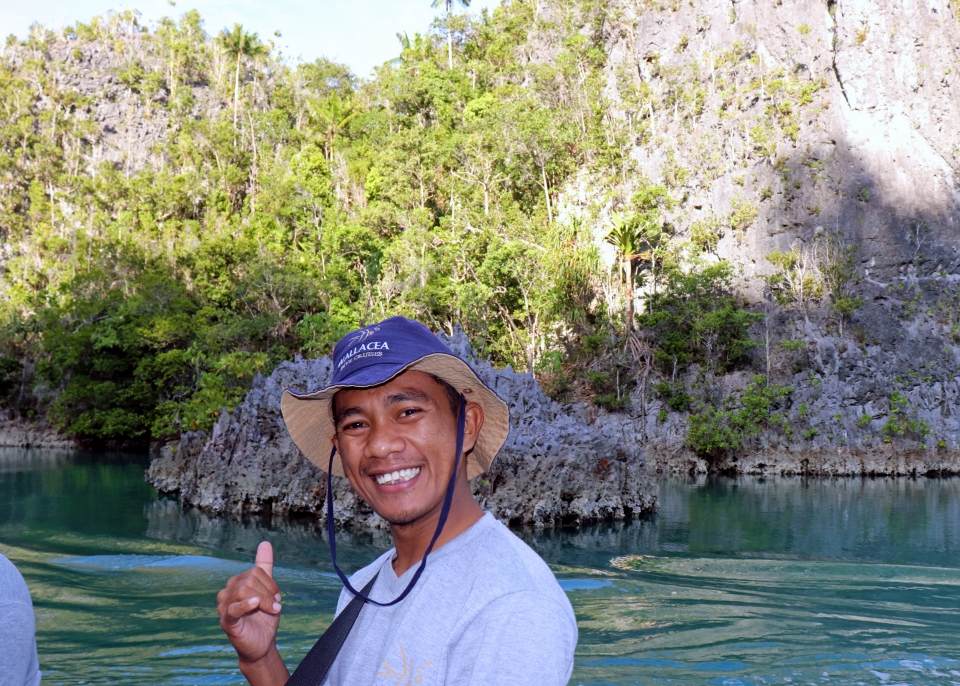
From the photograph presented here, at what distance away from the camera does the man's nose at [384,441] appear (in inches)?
64.2

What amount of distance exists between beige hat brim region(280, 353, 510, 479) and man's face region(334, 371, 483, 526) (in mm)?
44

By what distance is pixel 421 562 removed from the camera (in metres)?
1.49

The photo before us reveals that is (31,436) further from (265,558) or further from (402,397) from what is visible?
(402,397)

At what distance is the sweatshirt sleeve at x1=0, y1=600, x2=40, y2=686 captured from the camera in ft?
5.59

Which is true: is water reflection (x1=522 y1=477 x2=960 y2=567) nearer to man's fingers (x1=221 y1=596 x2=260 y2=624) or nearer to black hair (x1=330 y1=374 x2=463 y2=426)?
Result: black hair (x1=330 y1=374 x2=463 y2=426)

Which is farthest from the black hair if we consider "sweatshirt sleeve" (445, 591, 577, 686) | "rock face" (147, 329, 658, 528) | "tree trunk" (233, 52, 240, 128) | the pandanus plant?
"tree trunk" (233, 52, 240, 128)

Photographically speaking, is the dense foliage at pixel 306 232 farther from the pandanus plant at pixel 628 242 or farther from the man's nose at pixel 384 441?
the man's nose at pixel 384 441

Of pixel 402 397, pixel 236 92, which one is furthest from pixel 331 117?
pixel 402 397

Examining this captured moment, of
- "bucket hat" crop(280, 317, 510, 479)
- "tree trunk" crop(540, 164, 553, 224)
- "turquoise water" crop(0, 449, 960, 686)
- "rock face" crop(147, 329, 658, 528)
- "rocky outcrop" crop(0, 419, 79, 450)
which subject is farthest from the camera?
"rocky outcrop" crop(0, 419, 79, 450)

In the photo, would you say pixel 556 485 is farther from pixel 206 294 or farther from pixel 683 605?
pixel 206 294

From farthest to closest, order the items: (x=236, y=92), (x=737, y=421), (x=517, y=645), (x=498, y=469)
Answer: (x=236, y=92) < (x=737, y=421) < (x=498, y=469) < (x=517, y=645)

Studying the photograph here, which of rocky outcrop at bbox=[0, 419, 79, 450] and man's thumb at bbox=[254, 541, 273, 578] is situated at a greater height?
man's thumb at bbox=[254, 541, 273, 578]

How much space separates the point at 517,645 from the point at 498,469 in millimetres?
10556

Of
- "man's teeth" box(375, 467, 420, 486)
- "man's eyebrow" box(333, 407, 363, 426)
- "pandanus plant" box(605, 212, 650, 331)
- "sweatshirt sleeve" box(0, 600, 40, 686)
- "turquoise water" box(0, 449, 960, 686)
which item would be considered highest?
"pandanus plant" box(605, 212, 650, 331)
